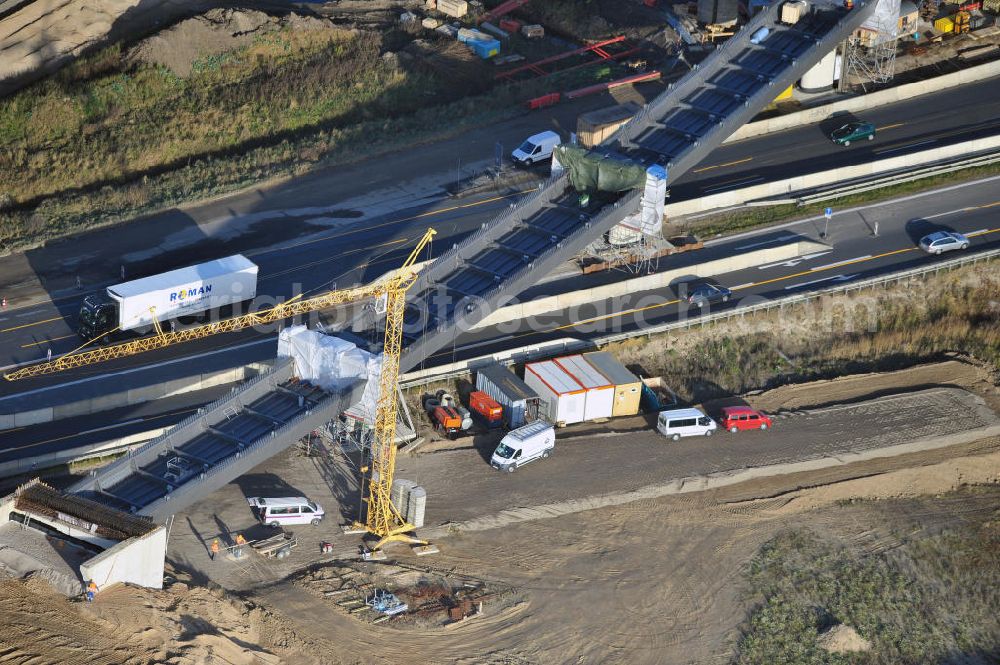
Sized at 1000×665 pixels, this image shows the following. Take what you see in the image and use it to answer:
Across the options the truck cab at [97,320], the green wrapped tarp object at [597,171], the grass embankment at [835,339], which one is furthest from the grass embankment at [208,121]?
the grass embankment at [835,339]

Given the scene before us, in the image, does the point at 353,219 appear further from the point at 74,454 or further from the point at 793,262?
the point at 74,454

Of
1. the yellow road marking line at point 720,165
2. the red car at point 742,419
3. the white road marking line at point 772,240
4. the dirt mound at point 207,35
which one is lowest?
the red car at point 742,419

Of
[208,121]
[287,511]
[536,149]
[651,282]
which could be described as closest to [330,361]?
[287,511]

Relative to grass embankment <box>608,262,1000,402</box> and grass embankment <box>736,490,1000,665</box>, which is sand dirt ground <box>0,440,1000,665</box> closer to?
grass embankment <box>736,490,1000,665</box>

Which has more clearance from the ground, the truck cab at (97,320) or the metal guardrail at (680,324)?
the truck cab at (97,320)

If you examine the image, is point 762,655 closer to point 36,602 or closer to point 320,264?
point 36,602

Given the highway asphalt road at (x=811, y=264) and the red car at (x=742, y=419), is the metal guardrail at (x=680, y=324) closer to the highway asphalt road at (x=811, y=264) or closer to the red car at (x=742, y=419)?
the highway asphalt road at (x=811, y=264)

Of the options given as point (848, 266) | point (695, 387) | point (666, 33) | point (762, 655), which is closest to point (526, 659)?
point (762, 655)
